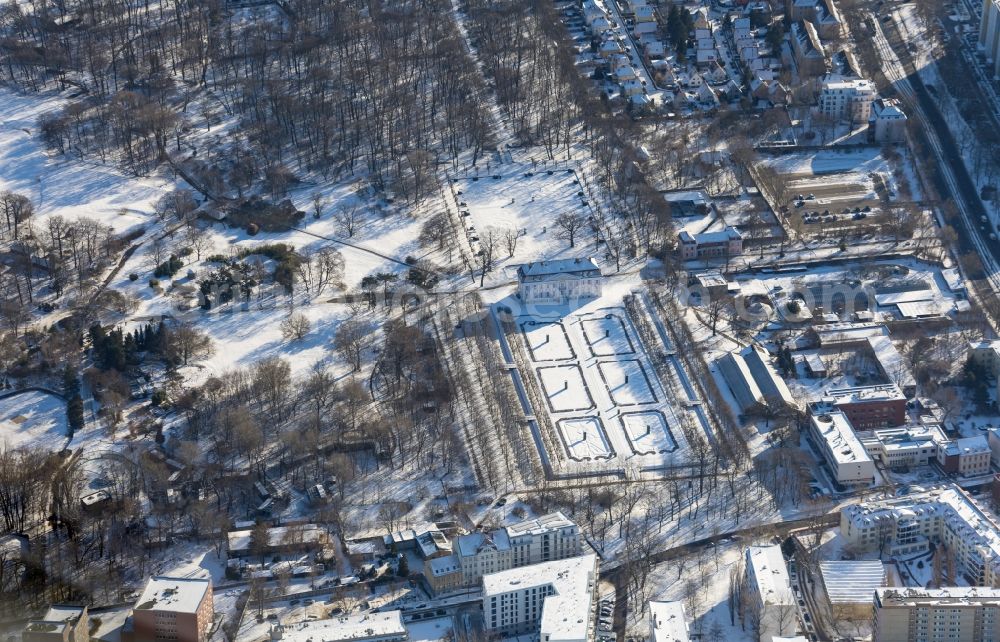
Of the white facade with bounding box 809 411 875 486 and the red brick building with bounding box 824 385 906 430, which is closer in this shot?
the white facade with bounding box 809 411 875 486

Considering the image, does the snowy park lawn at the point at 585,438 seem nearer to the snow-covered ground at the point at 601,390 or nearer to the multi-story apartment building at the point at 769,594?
the snow-covered ground at the point at 601,390

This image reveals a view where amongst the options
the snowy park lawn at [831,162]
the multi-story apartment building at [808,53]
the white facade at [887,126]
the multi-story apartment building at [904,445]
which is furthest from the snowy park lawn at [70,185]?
the multi-story apartment building at [904,445]

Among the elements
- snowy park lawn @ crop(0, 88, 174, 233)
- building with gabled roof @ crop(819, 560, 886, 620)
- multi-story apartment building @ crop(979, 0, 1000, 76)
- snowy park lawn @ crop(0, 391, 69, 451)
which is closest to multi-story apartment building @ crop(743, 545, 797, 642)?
building with gabled roof @ crop(819, 560, 886, 620)

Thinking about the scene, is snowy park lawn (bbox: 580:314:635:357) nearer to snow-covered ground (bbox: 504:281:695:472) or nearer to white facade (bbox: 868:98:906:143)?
snow-covered ground (bbox: 504:281:695:472)

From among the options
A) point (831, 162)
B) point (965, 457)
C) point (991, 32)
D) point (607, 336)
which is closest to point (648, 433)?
point (607, 336)

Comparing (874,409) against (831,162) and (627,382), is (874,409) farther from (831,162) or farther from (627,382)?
(831,162)

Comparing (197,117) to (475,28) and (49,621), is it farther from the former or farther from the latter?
(49,621)
